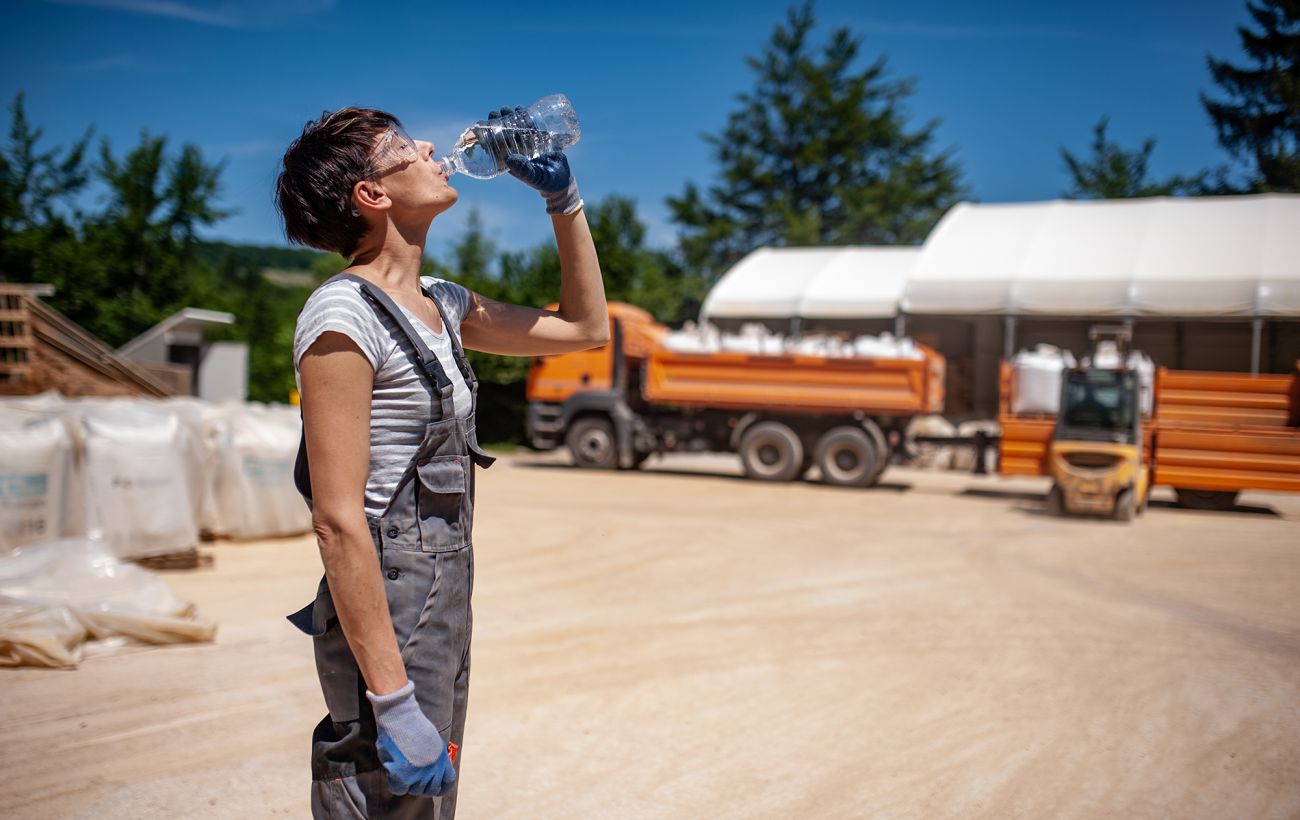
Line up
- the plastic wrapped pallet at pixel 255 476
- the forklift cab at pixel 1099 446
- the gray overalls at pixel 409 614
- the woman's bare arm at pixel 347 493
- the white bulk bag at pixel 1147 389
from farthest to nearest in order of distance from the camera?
the white bulk bag at pixel 1147 389
the forklift cab at pixel 1099 446
the plastic wrapped pallet at pixel 255 476
the gray overalls at pixel 409 614
the woman's bare arm at pixel 347 493

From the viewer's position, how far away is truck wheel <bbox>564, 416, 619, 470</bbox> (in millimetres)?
18875

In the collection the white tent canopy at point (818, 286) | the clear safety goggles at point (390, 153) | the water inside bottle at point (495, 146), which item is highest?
the white tent canopy at point (818, 286)

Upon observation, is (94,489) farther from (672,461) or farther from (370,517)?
(672,461)

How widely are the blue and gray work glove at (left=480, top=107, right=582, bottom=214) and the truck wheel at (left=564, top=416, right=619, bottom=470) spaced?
16.4m

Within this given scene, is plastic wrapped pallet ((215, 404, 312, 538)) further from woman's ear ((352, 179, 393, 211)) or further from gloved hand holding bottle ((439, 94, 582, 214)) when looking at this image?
woman's ear ((352, 179, 393, 211))

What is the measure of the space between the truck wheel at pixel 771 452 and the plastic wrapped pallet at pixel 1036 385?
363 cm

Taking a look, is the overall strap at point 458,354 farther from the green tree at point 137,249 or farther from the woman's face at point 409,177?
the green tree at point 137,249

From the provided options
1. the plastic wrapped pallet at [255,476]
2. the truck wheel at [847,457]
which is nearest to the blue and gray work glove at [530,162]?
the plastic wrapped pallet at [255,476]

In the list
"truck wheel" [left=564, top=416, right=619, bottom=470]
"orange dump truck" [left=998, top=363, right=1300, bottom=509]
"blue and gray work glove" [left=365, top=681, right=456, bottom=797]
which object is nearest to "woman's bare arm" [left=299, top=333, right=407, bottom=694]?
"blue and gray work glove" [left=365, top=681, right=456, bottom=797]

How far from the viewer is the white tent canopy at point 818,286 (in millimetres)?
27359

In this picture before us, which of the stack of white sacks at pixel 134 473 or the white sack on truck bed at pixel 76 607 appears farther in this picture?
the stack of white sacks at pixel 134 473

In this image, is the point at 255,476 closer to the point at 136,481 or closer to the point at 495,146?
the point at 136,481

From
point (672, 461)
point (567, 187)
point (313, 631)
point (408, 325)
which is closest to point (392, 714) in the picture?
point (313, 631)

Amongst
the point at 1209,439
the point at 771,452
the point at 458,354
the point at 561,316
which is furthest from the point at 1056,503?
the point at 458,354
